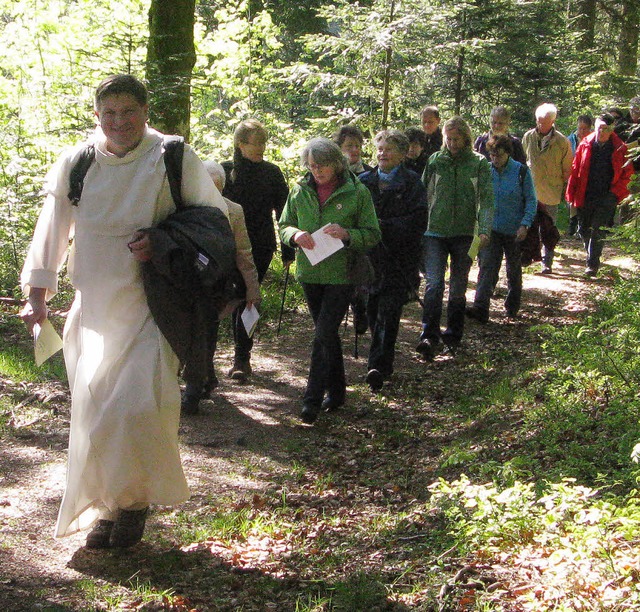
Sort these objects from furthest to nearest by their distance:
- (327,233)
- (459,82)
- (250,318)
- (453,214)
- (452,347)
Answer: (459,82) < (452,347) < (453,214) < (327,233) < (250,318)

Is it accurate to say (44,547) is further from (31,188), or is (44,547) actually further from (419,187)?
(31,188)

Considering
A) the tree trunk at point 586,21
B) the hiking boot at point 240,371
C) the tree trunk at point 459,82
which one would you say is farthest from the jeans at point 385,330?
the tree trunk at point 586,21

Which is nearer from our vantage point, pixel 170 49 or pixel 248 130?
pixel 248 130

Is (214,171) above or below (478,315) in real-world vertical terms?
above

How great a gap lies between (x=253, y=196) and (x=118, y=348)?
3.98 metres

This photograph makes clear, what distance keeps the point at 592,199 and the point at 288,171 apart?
452 cm

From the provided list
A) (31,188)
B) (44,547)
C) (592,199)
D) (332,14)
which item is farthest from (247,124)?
(592,199)

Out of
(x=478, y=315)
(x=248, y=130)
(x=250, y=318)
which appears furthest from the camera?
(x=478, y=315)

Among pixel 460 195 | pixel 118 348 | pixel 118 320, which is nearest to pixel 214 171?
pixel 118 320

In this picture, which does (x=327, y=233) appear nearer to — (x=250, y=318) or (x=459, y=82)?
(x=250, y=318)

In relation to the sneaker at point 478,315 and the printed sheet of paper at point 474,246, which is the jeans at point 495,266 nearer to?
the sneaker at point 478,315

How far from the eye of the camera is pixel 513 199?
10.3m

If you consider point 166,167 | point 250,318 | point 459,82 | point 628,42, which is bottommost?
point 250,318

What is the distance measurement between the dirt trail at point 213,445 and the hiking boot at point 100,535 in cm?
6
